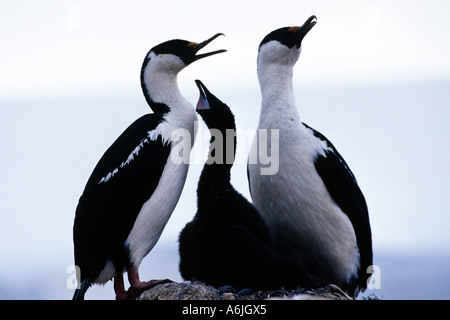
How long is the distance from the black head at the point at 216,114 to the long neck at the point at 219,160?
0.08 ft

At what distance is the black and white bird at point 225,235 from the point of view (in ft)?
9.18

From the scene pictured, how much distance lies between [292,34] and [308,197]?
97cm

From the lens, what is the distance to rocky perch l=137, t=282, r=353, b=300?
8.63 ft

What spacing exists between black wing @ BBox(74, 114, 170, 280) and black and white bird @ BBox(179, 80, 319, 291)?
282mm

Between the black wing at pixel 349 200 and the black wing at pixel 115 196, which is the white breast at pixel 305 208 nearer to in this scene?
the black wing at pixel 349 200

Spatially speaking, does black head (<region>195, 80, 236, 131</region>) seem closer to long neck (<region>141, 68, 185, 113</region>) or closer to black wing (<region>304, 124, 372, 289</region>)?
long neck (<region>141, 68, 185, 113</region>)

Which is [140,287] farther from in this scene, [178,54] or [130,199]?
[178,54]

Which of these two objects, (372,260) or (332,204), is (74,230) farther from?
(372,260)

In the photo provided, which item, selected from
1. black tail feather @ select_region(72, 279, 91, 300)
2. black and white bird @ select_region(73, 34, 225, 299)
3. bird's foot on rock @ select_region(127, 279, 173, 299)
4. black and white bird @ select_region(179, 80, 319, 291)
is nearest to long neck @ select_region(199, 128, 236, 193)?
black and white bird @ select_region(179, 80, 319, 291)

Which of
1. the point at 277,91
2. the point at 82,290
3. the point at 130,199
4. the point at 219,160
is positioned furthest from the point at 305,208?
the point at 82,290

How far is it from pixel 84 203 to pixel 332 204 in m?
1.34

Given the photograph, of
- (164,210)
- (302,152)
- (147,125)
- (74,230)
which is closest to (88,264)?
(74,230)

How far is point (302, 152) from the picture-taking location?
3.33 meters
